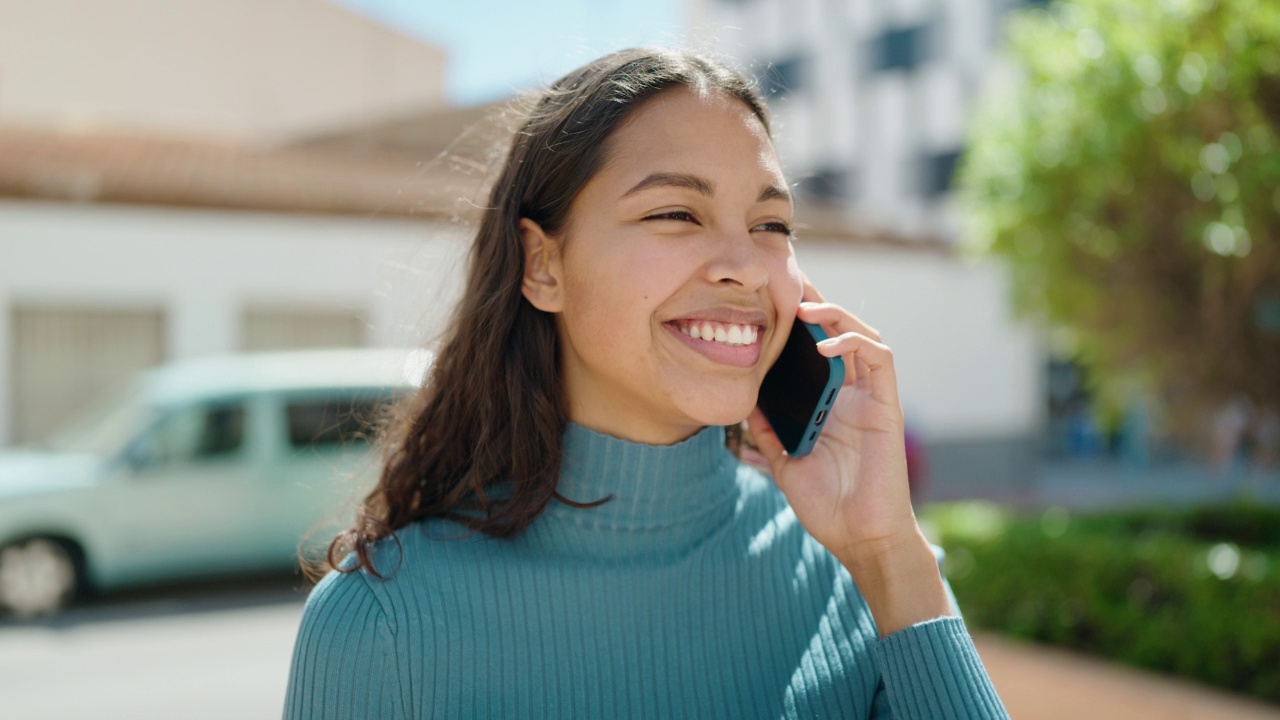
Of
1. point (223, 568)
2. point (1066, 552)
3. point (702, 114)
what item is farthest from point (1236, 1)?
point (223, 568)

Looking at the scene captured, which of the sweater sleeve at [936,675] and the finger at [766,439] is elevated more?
the finger at [766,439]

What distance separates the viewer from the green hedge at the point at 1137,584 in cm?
480

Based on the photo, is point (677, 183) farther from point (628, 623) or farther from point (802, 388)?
point (628, 623)

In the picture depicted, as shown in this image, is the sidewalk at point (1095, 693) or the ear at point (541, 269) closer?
the ear at point (541, 269)

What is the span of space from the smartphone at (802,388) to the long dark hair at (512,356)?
0.36m

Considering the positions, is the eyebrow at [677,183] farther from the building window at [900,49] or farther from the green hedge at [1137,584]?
the building window at [900,49]

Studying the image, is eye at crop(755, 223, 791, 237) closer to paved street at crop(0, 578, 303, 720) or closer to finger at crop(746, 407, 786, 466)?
finger at crop(746, 407, 786, 466)

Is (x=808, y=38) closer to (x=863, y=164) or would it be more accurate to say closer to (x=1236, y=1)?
(x=863, y=164)

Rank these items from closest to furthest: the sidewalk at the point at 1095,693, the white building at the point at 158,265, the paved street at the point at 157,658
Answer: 1. the sidewalk at the point at 1095,693
2. the paved street at the point at 157,658
3. the white building at the point at 158,265

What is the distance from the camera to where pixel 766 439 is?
187 cm

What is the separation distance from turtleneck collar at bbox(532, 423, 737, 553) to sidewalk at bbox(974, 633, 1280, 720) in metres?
3.37

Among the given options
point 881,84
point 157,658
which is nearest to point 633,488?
point 157,658

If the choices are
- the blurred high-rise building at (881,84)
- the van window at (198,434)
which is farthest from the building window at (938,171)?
the van window at (198,434)

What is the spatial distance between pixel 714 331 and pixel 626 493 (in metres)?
0.33
